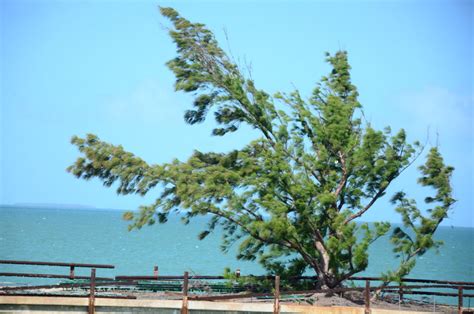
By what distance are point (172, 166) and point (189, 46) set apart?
157 inches

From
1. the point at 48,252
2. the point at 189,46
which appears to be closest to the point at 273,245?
the point at 189,46

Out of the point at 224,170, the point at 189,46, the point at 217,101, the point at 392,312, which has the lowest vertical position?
the point at 392,312

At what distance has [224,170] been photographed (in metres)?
25.2

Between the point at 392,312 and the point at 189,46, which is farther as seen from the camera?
the point at 189,46

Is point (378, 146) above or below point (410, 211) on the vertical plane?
above

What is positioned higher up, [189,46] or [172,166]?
[189,46]

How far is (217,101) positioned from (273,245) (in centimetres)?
468

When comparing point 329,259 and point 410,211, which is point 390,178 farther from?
point 329,259

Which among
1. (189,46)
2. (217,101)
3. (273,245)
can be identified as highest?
(189,46)

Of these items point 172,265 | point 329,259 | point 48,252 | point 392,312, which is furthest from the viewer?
point 48,252

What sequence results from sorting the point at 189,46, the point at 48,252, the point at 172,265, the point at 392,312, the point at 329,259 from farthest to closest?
the point at 48,252
the point at 172,265
the point at 189,46
the point at 329,259
the point at 392,312

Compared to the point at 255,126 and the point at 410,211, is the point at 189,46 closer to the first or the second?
the point at 255,126

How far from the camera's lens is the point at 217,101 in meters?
26.4

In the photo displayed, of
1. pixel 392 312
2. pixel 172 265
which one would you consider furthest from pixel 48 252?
pixel 392 312
